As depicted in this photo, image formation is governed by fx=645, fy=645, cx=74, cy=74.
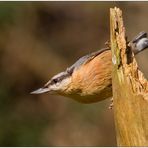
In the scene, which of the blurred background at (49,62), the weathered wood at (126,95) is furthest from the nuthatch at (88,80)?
the blurred background at (49,62)

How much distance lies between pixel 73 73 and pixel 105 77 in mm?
308

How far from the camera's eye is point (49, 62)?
8461 mm

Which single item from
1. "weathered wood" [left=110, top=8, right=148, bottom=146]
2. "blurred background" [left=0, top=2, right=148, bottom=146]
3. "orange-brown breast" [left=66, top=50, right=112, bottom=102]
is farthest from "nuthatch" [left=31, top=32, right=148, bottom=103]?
"blurred background" [left=0, top=2, right=148, bottom=146]

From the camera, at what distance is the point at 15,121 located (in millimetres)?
7664

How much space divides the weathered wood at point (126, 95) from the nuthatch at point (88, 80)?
3.93 feet

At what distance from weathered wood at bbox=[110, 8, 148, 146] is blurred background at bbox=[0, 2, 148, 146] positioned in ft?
13.1

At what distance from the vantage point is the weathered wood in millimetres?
3051

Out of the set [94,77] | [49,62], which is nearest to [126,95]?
[94,77]

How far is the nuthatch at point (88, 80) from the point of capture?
14.9ft

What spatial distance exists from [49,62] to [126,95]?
5358mm

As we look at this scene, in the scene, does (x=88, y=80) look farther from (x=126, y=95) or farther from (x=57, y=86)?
(x=126, y=95)

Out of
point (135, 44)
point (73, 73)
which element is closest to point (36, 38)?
point (73, 73)

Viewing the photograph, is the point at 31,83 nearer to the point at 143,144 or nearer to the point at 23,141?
the point at 23,141

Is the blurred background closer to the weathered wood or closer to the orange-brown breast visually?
the orange-brown breast
